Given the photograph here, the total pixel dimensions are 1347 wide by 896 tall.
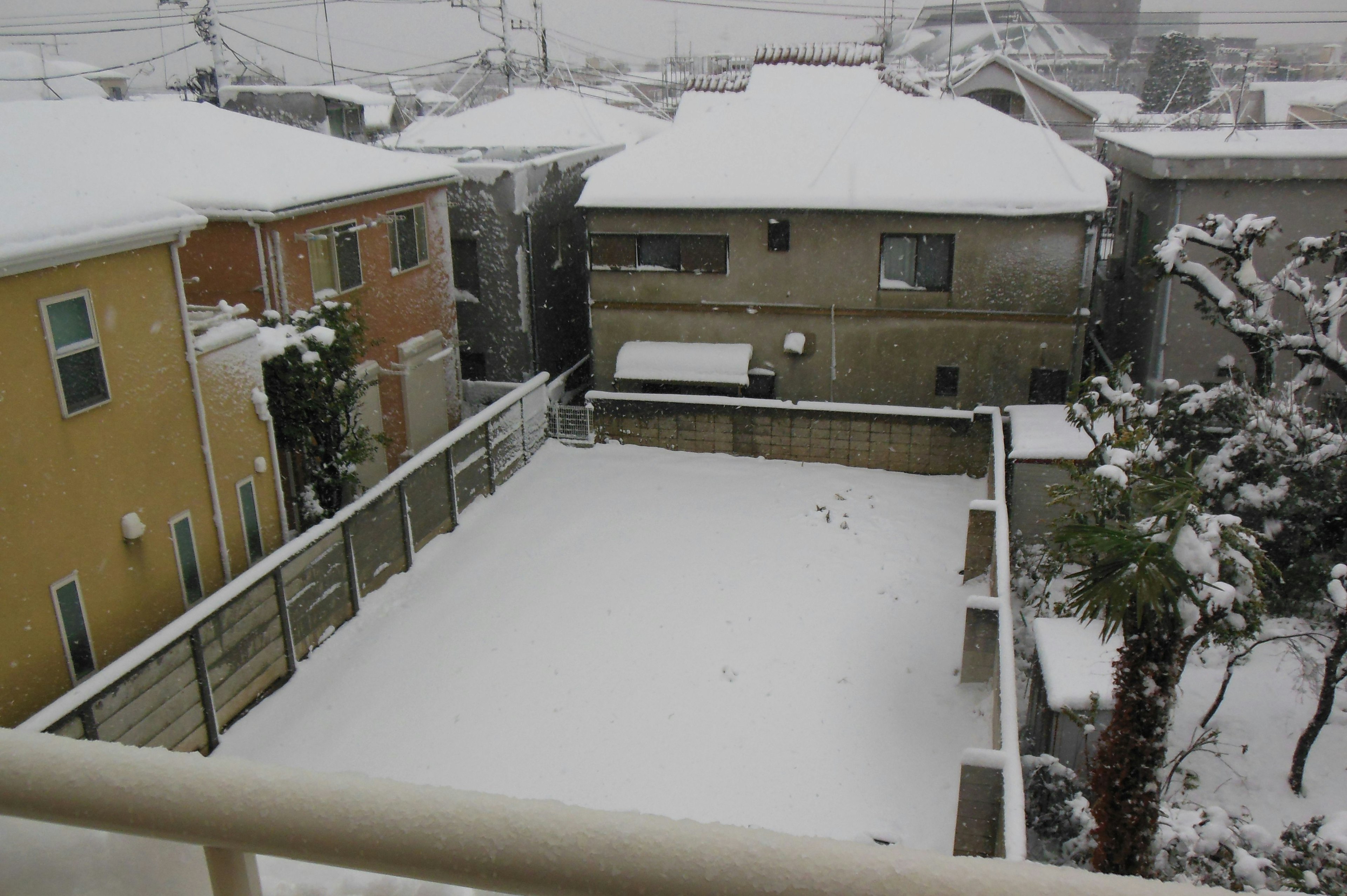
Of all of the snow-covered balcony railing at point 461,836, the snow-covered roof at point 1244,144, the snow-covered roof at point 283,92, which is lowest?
the snow-covered balcony railing at point 461,836

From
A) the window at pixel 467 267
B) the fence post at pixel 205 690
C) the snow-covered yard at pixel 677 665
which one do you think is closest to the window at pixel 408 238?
the window at pixel 467 267

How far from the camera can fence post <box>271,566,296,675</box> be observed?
31.7 ft

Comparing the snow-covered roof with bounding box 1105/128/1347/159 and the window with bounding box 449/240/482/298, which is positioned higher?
the snow-covered roof with bounding box 1105/128/1347/159

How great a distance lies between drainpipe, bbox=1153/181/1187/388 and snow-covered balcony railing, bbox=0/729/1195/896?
16259mm

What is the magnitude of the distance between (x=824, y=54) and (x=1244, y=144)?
12461 millimetres

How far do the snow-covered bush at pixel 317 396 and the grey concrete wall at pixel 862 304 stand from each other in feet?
22.4

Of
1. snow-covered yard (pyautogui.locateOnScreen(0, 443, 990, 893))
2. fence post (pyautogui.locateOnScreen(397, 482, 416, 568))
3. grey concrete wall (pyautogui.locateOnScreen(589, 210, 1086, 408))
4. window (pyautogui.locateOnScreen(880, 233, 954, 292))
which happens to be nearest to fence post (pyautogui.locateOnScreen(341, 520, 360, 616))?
snow-covered yard (pyautogui.locateOnScreen(0, 443, 990, 893))

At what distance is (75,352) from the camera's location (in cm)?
852

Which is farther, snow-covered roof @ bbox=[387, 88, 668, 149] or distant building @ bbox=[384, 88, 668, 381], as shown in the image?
snow-covered roof @ bbox=[387, 88, 668, 149]

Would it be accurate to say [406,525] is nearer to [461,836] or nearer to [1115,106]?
[461,836]

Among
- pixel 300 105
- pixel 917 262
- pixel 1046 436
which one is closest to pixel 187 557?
pixel 1046 436

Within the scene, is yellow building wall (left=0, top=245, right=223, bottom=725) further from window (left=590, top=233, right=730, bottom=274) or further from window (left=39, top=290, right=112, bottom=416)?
window (left=590, top=233, right=730, bottom=274)

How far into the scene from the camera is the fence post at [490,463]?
14562mm

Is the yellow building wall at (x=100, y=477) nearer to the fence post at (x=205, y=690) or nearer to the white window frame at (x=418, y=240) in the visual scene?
the fence post at (x=205, y=690)
